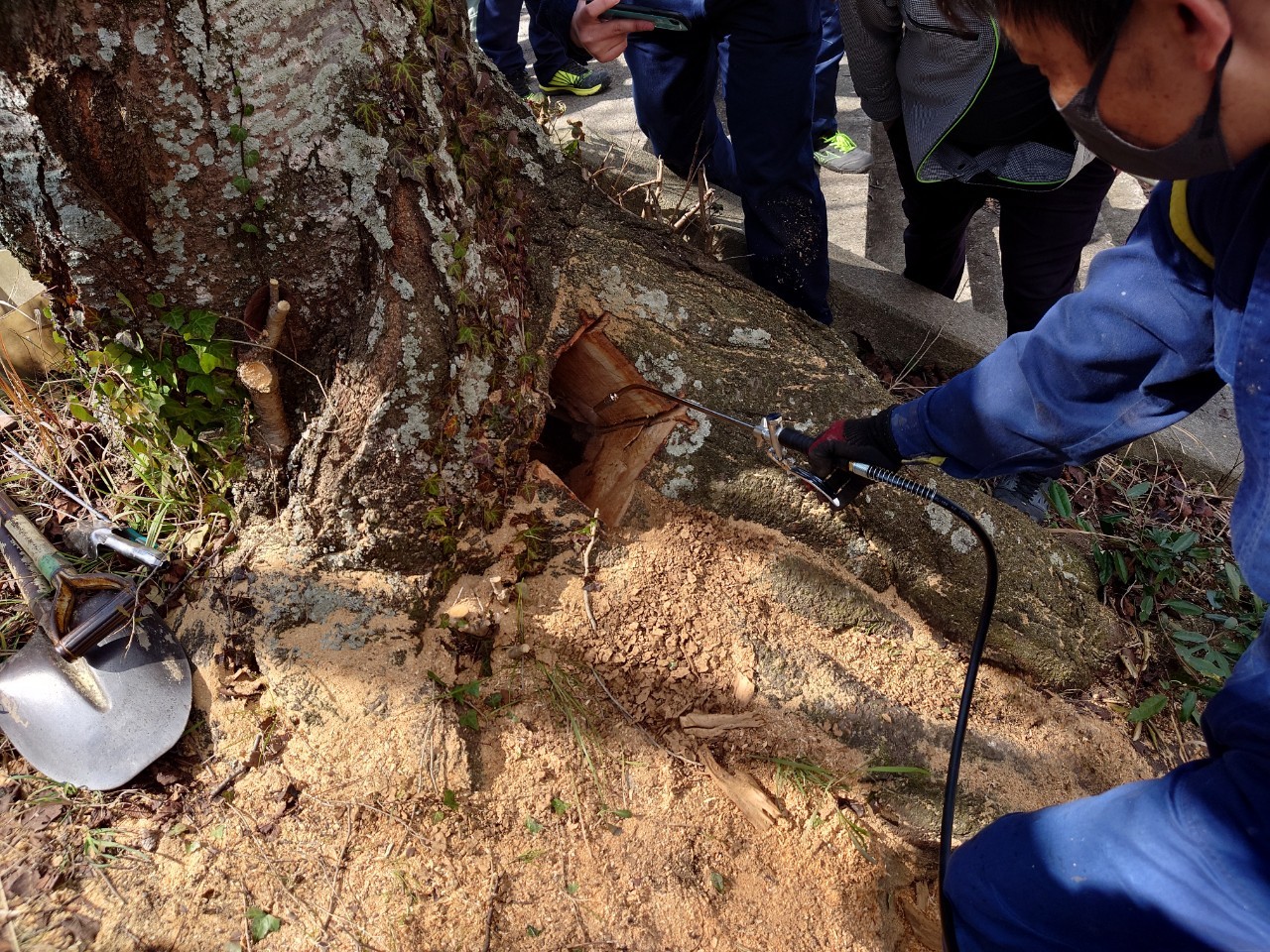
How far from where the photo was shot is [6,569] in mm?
1780

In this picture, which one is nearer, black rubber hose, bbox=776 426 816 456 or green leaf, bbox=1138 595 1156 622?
black rubber hose, bbox=776 426 816 456

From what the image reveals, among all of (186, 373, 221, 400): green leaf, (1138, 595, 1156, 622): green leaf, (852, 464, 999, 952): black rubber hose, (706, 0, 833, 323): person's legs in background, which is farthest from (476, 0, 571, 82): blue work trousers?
(1138, 595, 1156, 622): green leaf

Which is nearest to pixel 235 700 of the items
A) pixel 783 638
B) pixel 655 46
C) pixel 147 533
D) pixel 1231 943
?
pixel 147 533

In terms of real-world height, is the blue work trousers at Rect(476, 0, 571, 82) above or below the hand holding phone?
below

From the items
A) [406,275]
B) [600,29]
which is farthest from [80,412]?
[600,29]

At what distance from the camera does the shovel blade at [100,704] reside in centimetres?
153

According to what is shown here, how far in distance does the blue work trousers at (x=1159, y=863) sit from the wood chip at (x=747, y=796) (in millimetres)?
454

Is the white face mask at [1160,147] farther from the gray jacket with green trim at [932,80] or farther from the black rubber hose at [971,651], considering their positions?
the gray jacket with green trim at [932,80]

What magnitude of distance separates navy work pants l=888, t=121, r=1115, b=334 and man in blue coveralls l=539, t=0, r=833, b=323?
44 cm

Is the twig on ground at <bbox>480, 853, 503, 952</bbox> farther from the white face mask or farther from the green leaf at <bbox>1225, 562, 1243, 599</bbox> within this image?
the green leaf at <bbox>1225, 562, 1243, 599</bbox>

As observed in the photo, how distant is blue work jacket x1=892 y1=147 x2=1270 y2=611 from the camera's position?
3.56 ft

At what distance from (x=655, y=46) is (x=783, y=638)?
7.02 feet

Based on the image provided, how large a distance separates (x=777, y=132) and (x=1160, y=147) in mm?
1659

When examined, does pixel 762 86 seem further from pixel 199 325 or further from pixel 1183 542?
pixel 1183 542
